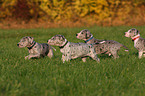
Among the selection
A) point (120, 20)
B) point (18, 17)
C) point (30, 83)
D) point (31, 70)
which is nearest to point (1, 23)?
point (18, 17)

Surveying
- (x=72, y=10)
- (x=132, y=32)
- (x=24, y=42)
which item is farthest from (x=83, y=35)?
(x=72, y=10)

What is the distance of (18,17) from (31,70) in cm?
2045

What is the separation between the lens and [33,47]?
7746 millimetres

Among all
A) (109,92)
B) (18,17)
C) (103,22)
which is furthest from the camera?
(18,17)

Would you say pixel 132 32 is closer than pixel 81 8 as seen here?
Yes

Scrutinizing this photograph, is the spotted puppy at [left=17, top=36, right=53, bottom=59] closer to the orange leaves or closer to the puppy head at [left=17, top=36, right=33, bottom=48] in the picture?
the puppy head at [left=17, top=36, right=33, bottom=48]

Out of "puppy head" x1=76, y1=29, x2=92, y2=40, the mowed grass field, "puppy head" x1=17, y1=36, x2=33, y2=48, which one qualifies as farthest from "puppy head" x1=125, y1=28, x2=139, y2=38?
"puppy head" x1=17, y1=36, x2=33, y2=48

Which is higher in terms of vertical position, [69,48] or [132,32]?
[132,32]

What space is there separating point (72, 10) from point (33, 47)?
15.6 meters

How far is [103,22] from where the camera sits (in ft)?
73.5

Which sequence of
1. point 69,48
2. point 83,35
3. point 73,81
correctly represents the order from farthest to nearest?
point 83,35
point 69,48
point 73,81

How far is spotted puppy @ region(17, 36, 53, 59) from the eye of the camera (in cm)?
744

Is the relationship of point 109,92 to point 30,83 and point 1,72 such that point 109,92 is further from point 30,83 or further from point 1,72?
point 1,72

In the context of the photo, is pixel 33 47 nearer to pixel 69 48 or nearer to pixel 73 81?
pixel 69 48
